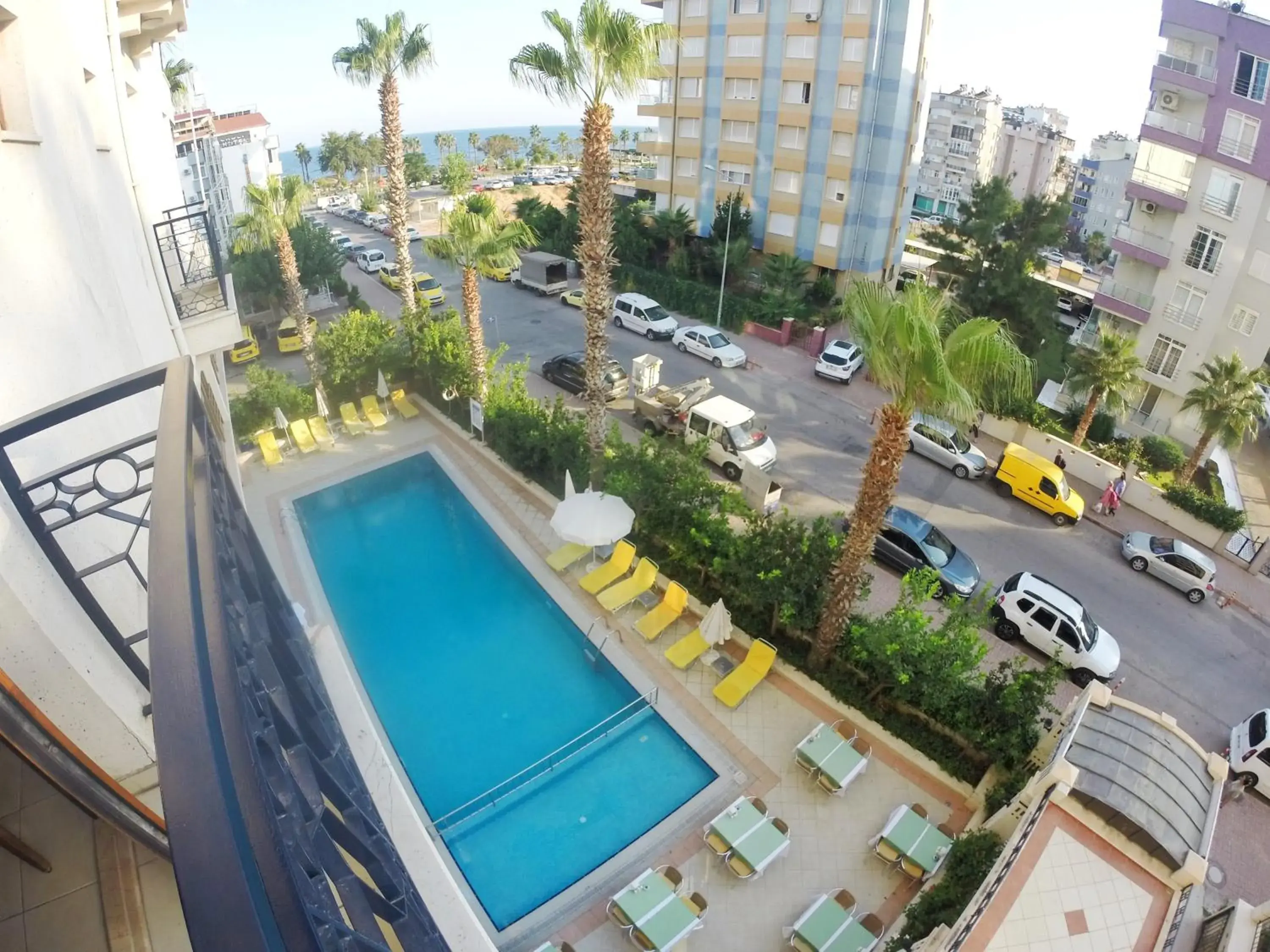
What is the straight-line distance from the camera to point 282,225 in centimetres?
2045

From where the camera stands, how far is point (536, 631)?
14.5 m

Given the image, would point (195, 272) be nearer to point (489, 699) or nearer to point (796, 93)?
point (489, 699)

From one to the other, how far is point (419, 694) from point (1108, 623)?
47.7ft

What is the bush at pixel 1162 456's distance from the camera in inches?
818

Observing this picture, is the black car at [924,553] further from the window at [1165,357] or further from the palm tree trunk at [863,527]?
the window at [1165,357]

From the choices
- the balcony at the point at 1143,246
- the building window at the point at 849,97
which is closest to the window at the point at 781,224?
the building window at the point at 849,97

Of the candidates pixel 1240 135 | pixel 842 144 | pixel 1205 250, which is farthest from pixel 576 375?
pixel 1240 135

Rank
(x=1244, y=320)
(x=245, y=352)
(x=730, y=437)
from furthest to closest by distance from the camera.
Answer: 1. (x=245, y=352)
2. (x=1244, y=320)
3. (x=730, y=437)

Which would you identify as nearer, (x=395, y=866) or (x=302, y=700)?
(x=395, y=866)

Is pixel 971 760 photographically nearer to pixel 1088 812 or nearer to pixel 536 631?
pixel 1088 812

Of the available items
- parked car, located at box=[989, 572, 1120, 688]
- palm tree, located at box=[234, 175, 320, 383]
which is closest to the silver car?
parked car, located at box=[989, 572, 1120, 688]

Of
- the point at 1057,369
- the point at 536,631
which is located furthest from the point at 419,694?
the point at 1057,369

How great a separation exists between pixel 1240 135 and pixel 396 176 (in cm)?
2589

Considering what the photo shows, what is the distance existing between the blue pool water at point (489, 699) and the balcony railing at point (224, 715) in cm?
Result: 405
